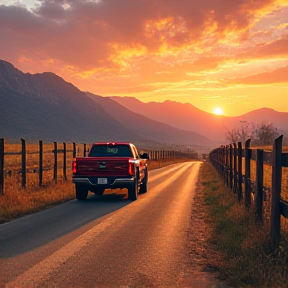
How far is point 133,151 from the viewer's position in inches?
608

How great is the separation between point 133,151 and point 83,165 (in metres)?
2.50

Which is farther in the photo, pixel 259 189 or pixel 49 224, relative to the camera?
pixel 49 224

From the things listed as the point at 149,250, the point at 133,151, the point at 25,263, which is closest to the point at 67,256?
the point at 25,263

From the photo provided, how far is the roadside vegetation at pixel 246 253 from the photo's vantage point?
5.06 m

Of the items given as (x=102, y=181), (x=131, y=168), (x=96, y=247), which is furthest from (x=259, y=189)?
(x=102, y=181)

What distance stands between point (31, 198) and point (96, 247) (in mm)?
7066

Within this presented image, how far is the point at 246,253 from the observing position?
613 cm

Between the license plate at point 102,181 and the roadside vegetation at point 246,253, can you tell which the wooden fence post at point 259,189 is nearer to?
the roadside vegetation at point 246,253

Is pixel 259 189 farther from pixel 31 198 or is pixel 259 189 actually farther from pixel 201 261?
pixel 31 198

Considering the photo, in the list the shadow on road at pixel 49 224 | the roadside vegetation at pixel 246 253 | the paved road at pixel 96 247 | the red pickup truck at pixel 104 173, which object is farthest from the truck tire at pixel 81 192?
the roadside vegetation at pixel 246 253

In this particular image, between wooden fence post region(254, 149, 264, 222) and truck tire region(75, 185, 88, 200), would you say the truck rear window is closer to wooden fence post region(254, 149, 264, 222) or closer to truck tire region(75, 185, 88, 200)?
truck tire region(75, 185, 88, 200)

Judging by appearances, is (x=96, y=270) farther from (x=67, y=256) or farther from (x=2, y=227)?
(x=2, y=227)

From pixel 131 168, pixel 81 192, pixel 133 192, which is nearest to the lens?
pixel 131 168

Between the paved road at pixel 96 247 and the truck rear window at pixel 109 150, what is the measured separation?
12.1 feet
